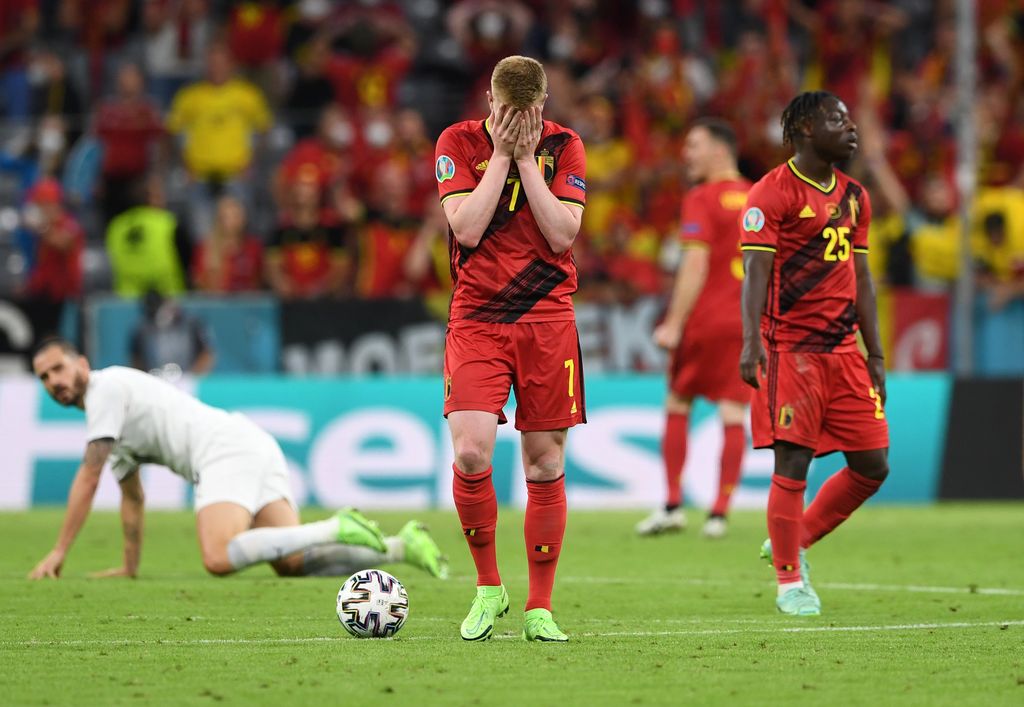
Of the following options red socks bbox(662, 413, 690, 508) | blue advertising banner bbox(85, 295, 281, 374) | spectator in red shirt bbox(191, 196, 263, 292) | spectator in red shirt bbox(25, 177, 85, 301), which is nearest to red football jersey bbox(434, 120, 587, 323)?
red socks bbox(662, 413, 690, 508)

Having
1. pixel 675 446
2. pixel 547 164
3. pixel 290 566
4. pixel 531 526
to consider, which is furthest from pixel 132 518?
pixel 675 446

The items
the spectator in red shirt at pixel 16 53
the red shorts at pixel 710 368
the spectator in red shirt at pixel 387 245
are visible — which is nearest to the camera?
the red shorts at pixel 710 368

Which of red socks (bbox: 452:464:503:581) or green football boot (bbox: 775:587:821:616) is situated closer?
red socks (bbox: 452:464:503:581)

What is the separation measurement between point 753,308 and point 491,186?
1812 mm

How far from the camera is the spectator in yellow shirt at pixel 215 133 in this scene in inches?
805

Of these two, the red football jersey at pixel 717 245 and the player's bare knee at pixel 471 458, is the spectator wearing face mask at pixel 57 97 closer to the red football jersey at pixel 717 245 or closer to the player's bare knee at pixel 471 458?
the red football jersey at pixel 717 245

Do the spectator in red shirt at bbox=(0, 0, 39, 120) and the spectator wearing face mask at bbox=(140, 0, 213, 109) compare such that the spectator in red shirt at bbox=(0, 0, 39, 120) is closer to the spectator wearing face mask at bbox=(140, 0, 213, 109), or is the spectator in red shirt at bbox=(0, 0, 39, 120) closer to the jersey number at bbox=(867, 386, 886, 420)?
the spectator wearing face mask at bbox=(140, 0, 213, 109)

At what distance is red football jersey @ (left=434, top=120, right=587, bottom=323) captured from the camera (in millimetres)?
7410

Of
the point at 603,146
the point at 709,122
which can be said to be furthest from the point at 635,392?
the point at 603,146

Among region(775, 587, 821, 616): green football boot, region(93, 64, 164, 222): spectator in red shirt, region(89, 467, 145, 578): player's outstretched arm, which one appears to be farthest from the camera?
region(93, 64, 164, 222): spectator in red shirt

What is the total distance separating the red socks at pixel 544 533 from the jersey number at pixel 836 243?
6.82ft

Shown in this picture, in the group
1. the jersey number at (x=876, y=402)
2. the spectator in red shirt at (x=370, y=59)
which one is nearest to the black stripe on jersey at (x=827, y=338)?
the jersey number at (x=876, y=402)

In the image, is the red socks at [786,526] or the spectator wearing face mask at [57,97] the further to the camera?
the spectator wearing face mask at [57,97]

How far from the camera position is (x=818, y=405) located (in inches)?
340
